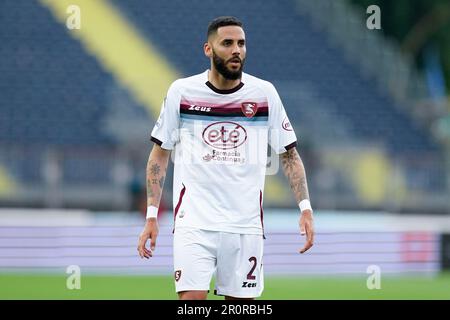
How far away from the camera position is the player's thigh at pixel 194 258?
7.23m

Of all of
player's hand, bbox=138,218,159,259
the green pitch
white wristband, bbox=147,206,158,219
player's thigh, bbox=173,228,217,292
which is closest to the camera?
player's thigh, bbox=173,228,217,292

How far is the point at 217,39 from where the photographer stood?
733 centimetres

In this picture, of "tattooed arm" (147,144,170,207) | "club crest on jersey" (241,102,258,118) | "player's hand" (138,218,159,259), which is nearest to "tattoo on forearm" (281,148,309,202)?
"club crest on jersey" (241,102,258,118)

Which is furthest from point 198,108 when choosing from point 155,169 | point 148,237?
point 148,237

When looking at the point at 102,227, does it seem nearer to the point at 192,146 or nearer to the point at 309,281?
the point at 309,281

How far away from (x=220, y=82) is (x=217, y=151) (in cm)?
45

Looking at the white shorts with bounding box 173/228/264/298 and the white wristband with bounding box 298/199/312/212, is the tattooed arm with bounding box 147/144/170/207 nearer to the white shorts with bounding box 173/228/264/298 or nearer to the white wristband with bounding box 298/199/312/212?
the white shorts with bounding box 173/228/264/298

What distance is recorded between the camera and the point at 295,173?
25.1 ft

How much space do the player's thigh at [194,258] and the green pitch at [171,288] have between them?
5.72 metres

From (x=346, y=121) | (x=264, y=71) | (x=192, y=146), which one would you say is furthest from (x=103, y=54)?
(x=192, y=146)

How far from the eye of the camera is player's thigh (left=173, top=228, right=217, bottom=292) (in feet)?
23.7

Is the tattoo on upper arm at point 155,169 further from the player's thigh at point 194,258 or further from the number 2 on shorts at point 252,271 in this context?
the number 2 on shorts at point 252,271

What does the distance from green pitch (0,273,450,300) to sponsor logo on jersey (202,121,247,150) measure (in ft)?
19.1

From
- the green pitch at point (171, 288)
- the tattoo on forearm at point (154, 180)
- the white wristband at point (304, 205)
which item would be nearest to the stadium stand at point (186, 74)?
the green pitch at point (171, 288)
